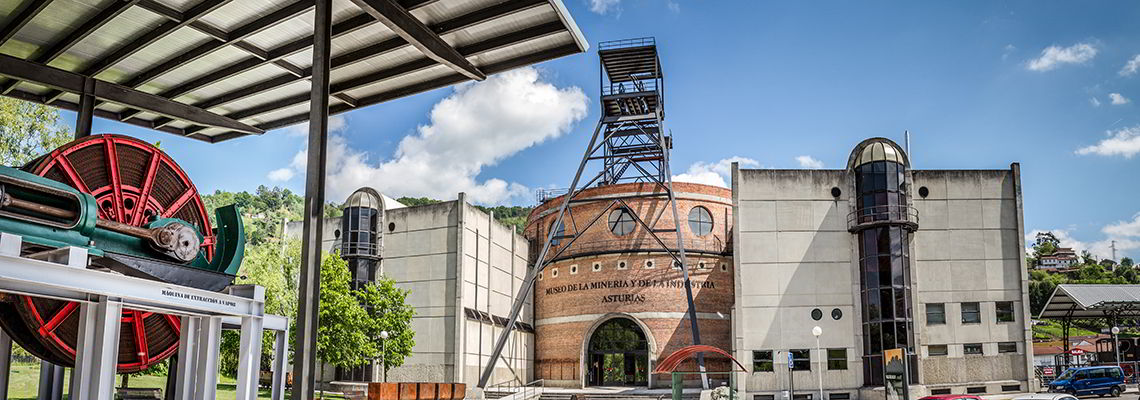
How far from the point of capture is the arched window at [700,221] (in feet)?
146

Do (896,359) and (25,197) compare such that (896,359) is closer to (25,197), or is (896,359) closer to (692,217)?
(692,217)

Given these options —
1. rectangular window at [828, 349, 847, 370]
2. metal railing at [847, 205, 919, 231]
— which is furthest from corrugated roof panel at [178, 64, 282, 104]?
rectangular window at [828, 349, 847, 370]

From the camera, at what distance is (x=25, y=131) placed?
3139 cm

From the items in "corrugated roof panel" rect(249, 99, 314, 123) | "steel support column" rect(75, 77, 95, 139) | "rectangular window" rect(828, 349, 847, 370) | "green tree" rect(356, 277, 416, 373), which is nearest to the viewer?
"steel support column" rect(75, 77, 95, 139)

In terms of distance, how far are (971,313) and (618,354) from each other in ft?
55.2

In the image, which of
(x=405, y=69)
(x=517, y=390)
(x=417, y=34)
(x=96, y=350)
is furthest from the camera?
(x=517, y=390)

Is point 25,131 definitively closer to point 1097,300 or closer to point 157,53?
point 157,53

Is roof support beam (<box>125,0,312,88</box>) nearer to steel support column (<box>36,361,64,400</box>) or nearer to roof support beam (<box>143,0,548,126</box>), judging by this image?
roof support beam (<box>143,0,548,126</box>)

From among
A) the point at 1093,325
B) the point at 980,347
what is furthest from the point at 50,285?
the point at 1093,325

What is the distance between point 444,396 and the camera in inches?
1238

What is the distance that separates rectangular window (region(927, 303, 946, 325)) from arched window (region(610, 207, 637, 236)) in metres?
14.6

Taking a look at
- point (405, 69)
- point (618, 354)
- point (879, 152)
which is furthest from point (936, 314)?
point (405, 69)

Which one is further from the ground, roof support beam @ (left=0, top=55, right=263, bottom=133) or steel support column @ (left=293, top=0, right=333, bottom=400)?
roof support beam @ (left=0, top=55, right=263, bottom=133)

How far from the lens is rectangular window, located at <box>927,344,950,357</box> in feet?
115
